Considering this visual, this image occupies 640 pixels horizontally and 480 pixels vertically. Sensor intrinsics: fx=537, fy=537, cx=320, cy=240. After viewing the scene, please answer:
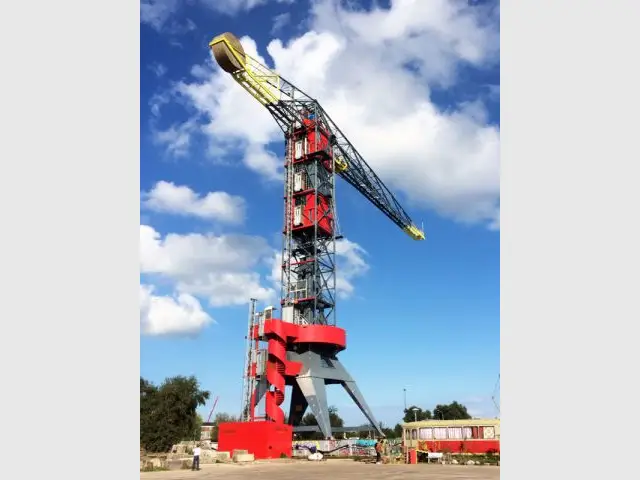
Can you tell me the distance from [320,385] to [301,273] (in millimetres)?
10668

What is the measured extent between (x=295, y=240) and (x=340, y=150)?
11.0m

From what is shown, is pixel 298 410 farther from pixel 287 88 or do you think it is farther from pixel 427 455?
pixel 287 88

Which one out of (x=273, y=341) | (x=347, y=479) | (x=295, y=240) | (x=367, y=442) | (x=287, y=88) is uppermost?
(x=287, y=88)

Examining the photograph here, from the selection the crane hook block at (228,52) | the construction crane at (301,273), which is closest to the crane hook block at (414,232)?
the construction crane at (301,273)

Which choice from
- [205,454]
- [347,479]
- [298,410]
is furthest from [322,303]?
[347,479]

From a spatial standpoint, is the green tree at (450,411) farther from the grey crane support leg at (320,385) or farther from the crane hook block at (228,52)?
the crane hook block at (228,52)

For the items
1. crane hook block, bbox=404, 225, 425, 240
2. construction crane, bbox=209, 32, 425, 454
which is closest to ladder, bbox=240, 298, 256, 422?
construction crane, bbox=209, 32, 425, 454

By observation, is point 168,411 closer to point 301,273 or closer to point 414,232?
point 301,273

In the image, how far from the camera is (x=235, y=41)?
A: 155ft

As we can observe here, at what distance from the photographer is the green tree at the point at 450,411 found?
9475 cm

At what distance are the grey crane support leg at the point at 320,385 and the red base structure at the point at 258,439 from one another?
507 cm

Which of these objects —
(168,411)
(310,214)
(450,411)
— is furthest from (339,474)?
(450,411)

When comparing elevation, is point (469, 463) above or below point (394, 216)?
below

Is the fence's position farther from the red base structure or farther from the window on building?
the window on building
